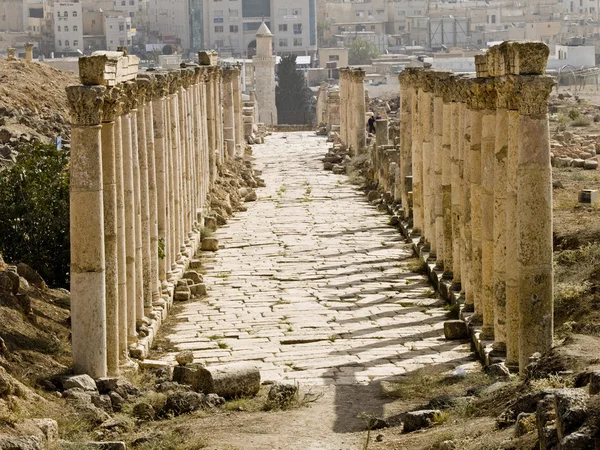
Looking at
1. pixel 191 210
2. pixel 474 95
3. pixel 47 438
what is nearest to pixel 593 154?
pixel 191 210

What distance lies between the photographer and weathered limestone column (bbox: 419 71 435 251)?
24.3 metres

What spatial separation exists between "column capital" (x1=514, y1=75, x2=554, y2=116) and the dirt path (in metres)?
3.31

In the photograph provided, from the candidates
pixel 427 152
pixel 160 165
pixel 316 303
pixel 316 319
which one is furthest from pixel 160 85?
pixel 427 152

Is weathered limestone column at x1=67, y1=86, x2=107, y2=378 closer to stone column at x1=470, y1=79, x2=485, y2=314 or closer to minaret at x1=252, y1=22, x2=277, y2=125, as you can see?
stone column at x1=470, y1=79, x2=485, y2=314

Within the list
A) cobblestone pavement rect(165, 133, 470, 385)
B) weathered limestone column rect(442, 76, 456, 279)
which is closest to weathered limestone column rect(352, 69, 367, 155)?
cobblestone pavement rect(165, 133, 470, 385)

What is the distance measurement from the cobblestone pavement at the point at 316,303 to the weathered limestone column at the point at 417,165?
57 centimetres

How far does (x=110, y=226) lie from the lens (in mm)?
15969

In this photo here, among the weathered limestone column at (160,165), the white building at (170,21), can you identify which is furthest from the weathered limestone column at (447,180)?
the white building at (170,21)

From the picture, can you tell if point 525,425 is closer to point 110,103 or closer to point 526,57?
point 526,57

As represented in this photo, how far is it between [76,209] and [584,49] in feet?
301

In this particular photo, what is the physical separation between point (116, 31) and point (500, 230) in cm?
12988

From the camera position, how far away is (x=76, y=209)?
1509 centimetres

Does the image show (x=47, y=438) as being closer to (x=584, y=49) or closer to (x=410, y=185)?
(x=410, y=185)

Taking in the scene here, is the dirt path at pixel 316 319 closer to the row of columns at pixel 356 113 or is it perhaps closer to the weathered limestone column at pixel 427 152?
the weathered limestone column at pixel 427 152
